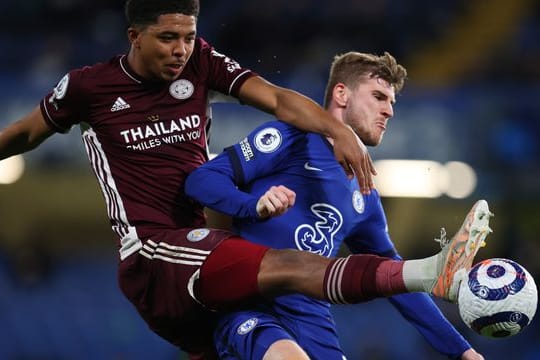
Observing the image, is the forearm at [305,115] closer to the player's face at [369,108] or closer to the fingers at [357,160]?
the fingers at [357,160]

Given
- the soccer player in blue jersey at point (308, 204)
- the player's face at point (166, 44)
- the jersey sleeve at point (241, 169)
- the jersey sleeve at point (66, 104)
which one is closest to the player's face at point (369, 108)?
the soccer player in blue jersey at point (308, 204)

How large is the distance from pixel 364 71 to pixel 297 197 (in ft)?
2.65

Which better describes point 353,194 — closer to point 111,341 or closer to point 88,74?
point 88,74

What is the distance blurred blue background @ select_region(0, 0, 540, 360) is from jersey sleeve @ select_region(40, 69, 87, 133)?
23.3ft

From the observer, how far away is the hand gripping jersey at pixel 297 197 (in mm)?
5055

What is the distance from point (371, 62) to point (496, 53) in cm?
869

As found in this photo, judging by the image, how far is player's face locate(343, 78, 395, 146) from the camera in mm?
5371

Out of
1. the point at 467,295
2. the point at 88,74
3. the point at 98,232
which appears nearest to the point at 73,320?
the point at 98,232

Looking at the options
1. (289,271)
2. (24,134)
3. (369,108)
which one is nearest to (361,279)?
(289,271)

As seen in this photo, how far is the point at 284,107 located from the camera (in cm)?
507

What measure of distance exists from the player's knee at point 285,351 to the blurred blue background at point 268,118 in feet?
23.5

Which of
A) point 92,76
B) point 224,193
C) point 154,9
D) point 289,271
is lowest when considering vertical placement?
point 289,271

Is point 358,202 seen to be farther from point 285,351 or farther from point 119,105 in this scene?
point 119,105

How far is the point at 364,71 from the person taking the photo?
5.52 m
